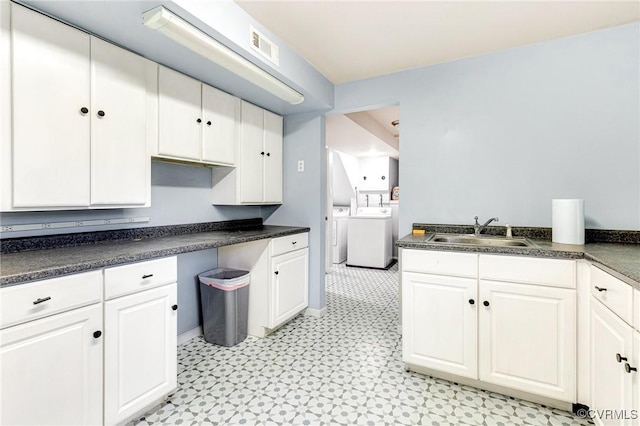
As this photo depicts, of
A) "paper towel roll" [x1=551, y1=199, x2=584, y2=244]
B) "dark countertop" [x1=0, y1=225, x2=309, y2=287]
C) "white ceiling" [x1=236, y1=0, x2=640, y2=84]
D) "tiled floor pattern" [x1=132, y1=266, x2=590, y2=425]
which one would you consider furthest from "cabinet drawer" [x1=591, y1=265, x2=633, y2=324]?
"dark countertop" [x1=0, y1=225, x2=309, y2=287]

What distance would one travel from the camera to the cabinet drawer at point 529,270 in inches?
61.6

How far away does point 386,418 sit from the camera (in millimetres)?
1548

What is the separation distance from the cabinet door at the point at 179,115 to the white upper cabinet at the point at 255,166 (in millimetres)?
443

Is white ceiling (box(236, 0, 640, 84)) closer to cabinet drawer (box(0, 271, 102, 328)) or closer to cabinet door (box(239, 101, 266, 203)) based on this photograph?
cabinet door (box(239, 101, 266, 203))

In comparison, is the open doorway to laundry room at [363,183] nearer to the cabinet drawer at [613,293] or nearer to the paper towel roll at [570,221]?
the paper towel roll at [570,221]

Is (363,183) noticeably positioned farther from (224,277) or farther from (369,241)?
(224,277)

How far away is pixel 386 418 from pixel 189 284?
1767 mm

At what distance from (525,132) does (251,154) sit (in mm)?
2222

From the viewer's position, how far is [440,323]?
1.83 metres

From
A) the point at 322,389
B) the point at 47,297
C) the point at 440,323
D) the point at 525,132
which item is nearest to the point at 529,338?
the point at 440,323

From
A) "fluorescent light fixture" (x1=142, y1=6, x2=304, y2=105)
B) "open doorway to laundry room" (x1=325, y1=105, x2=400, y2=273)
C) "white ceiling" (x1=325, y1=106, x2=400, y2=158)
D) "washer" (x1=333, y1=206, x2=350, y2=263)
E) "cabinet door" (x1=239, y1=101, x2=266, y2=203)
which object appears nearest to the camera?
"fluorescent light fixture" (x1=142, y1=6, x2=304, y2=105)

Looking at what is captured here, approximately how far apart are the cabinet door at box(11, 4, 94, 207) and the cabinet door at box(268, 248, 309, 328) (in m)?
1.43

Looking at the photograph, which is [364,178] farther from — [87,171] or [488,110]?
[87,171]

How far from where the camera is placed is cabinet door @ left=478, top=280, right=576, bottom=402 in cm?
157
